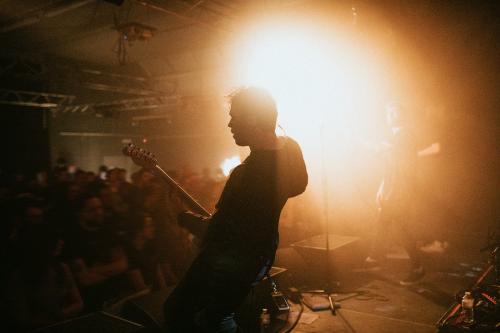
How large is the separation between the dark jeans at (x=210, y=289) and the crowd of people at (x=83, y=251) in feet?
4.46

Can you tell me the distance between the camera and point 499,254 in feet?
12.9

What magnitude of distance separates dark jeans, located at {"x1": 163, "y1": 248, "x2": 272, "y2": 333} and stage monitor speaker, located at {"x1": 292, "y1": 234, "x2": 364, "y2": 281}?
329cm

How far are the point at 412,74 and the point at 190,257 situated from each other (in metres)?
4.11

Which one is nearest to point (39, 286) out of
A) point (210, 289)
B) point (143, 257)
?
point (143, 257)

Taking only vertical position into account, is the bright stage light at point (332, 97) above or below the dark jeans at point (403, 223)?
above

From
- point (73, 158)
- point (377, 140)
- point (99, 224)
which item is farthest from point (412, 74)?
point (73, 158)

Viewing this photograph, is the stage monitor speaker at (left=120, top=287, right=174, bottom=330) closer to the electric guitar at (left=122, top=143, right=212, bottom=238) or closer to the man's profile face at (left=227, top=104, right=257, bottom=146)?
the electric guitar at (left=122, top=143, right=212, bottom=238)

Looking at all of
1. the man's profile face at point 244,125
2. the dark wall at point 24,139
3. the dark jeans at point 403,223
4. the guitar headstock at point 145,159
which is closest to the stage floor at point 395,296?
the dark jeans at point 403,223

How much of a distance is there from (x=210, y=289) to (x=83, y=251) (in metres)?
2.89

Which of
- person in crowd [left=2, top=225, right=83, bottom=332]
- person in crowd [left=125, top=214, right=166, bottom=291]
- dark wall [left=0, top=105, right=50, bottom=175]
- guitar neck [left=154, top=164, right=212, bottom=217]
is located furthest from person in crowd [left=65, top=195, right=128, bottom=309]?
dark wall [left=0, top=105, right=50, bottom=175]

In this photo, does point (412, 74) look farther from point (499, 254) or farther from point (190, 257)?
point (190, 257)

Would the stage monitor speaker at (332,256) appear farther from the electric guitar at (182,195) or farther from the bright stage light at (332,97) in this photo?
the electric guitar at (182,195)

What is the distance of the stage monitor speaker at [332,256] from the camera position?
523 cm

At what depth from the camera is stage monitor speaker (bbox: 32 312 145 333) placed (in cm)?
257
